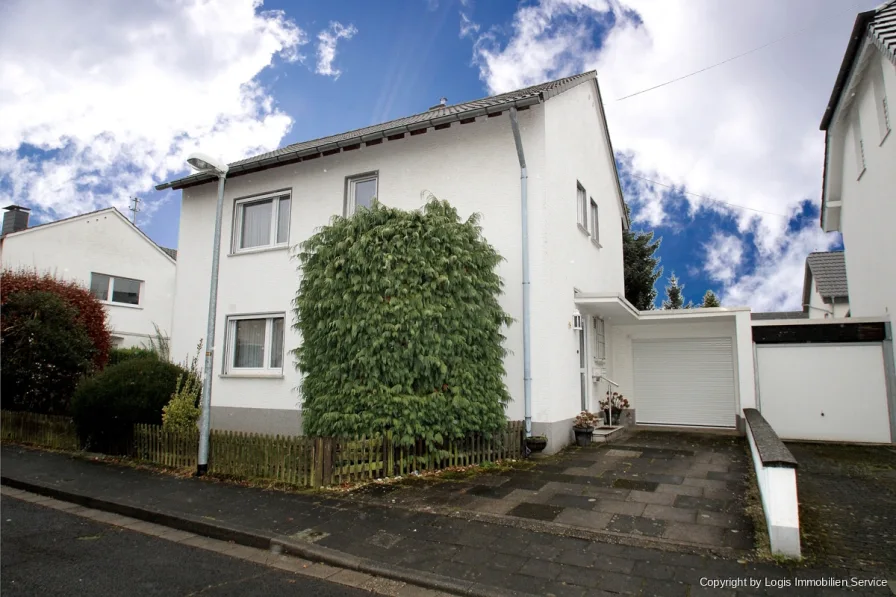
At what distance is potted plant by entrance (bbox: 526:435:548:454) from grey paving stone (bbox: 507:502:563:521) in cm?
289

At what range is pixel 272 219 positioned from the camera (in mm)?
12969

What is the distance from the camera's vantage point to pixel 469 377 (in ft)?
26.9

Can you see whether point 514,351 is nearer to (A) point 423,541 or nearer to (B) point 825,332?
(A) point 423,541

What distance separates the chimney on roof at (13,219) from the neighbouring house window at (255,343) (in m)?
18.3

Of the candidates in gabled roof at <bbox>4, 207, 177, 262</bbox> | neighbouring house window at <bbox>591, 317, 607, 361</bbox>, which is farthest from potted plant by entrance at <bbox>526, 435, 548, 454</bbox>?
gabled roof at <bbox>4, 207, 177, 262</bbox>

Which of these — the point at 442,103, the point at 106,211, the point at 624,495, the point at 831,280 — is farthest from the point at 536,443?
the point at 106,211

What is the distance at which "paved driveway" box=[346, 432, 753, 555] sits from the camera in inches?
209

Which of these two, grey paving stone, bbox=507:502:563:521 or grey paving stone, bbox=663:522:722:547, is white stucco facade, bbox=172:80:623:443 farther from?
grey paving stone, bbox=663:522:722:547

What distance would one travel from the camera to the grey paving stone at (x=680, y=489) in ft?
22.0

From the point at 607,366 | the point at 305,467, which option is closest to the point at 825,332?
the point at 607,366

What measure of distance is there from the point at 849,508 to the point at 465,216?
735cm

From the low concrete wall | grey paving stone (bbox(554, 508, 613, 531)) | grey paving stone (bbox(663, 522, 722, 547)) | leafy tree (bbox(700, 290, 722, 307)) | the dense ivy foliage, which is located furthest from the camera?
leafy tree (bbox(700, 290, 722, 307))

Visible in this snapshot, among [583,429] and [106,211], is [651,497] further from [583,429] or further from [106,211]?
[106,211]

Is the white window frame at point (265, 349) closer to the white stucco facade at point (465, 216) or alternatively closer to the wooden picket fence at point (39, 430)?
the white stucco facade at point (465, 216)
